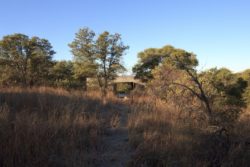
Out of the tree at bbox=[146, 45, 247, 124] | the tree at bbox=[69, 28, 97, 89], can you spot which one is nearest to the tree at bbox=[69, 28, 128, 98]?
the tree at bbox=[69, 28, 97, 89]

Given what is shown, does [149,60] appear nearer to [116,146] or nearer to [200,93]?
[200,93]

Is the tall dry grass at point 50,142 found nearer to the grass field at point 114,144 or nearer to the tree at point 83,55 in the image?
the grass field at point 114,144

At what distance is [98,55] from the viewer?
116 feet

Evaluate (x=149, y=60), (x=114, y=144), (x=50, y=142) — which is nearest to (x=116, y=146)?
(x=114, y=144)

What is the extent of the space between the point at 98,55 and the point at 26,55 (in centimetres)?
986

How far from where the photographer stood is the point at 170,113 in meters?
7.59

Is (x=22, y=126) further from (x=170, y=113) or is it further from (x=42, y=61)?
(x=42, y=61)

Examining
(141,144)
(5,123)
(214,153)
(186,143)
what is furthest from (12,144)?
(214,153)

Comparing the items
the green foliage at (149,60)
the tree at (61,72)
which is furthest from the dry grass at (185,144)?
the tree at (61,72)

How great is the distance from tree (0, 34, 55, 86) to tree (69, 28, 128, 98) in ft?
12.8

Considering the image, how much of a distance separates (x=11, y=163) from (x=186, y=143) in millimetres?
3034

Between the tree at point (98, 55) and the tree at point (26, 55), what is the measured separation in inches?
154

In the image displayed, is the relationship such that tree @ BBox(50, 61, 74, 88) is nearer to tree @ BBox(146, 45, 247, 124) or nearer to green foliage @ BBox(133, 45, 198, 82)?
green foliage @ BBox(133, 45, 198, 82)

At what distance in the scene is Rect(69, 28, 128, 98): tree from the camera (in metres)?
34.5
